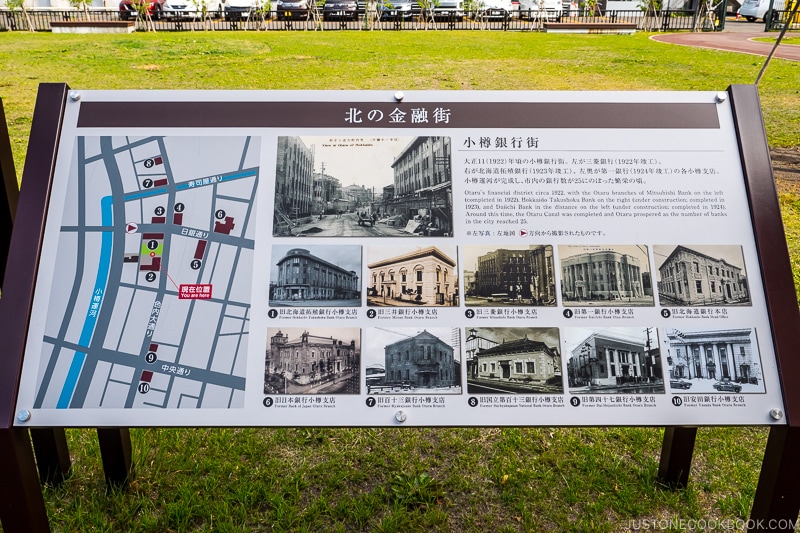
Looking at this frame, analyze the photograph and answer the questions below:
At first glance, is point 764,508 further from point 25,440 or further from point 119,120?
point 119,120

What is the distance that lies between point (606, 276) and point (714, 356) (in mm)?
390

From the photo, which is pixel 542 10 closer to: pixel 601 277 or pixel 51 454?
pixel 601 277

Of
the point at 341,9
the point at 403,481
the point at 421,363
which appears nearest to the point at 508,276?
the point at 421,363

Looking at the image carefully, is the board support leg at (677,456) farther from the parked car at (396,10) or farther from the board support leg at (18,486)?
the parked car at (396,10)

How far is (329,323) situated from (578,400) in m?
0.78

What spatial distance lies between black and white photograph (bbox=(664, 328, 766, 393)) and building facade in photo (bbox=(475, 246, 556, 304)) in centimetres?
40

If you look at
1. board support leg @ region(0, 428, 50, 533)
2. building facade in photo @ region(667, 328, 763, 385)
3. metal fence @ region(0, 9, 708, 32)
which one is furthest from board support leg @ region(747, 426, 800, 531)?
metal fence @ region(0, 9, 708, 32)

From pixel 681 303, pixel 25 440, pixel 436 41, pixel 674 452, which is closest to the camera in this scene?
pixel 25 440

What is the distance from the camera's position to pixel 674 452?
8.84ft

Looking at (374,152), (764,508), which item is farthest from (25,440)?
(764,508)

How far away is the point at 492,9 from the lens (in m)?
22.5

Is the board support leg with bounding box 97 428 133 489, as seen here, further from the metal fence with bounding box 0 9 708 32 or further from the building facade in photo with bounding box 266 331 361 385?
the metal fence with bounding box 0 9 708 32

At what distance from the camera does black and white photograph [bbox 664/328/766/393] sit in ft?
6.24

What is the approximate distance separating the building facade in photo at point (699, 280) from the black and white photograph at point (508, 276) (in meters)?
0.36
